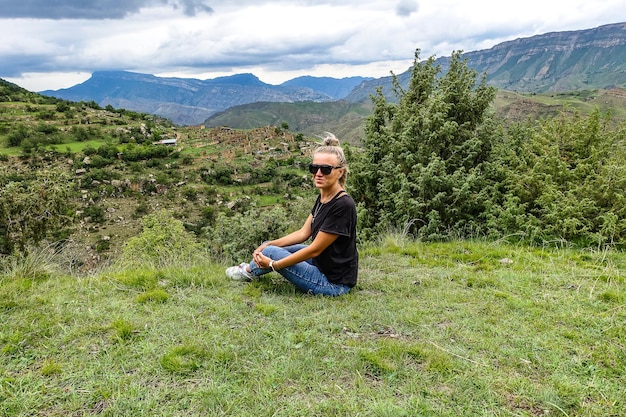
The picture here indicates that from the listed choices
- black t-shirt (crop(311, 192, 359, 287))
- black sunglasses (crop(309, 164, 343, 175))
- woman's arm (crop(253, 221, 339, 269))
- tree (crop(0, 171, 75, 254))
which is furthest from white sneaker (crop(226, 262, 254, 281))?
tree (crop(0, 171, 75, 254))

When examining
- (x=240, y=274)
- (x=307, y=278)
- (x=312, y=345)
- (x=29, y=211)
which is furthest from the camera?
(x=29, y=211)

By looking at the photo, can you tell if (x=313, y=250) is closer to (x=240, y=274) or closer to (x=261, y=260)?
(x=261, y=260)

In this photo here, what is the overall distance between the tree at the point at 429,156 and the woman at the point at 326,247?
3810 mm

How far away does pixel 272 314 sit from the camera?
3809 mm

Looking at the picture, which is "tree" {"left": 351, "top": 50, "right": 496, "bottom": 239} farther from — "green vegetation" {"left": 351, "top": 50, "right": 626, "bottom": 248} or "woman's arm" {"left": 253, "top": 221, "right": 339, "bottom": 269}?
"woman's arm" {"left": 253, "top": 221, "right": 339, "bottom": 269}

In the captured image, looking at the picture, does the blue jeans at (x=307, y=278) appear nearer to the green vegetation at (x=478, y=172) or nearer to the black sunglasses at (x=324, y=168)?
Result: the black sunglasses at (x=324, y=168)

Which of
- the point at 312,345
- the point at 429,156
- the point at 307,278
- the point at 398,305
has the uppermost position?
the point at 429,156

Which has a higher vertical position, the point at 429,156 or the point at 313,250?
the point at 429,156

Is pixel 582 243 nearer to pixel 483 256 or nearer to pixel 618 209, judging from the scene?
pixel 618 209

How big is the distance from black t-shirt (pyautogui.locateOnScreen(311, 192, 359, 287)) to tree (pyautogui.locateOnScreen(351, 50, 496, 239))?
3773 millimetres

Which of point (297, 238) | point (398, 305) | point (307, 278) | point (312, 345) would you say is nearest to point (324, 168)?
point (297, 238)

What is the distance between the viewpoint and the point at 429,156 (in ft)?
28.6

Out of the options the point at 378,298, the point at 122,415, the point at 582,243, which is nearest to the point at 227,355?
the point at 122,415

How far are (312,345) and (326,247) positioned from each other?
1.22 meters
